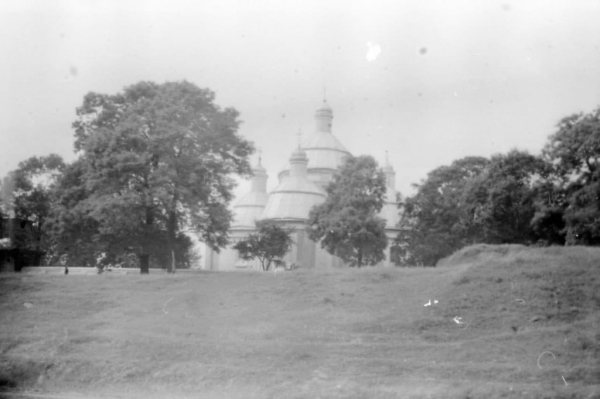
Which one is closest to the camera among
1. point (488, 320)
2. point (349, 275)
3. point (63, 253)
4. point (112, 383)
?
point (112, 383)

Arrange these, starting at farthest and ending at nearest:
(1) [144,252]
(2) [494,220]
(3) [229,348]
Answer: (2) [494,220] < (1) [144,252] < (3) [229,348]

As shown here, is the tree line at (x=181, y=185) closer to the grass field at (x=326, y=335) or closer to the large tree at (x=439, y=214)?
the large tree at (x=439, y=214)

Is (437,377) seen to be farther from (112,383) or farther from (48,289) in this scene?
(48,289)

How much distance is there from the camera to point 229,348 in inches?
602

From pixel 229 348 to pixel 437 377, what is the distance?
184 inches

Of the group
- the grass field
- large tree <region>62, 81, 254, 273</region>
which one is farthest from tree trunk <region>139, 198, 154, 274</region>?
the grass field

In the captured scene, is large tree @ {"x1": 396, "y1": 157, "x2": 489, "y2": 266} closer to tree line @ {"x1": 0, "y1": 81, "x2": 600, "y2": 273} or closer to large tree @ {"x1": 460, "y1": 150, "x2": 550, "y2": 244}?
tree line @ {"x1": 0, "y1": 81, "x2": 600, "y2": 273}

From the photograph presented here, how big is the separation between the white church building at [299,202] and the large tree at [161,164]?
11.8 m

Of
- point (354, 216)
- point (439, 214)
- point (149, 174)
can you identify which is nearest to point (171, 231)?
point (149, 174)

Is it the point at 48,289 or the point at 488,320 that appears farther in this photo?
the point at 48,289

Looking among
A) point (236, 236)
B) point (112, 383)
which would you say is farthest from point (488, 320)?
point (236, 236)

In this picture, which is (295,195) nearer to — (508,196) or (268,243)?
(268,243)

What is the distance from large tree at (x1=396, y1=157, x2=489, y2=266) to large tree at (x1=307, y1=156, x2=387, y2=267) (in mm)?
2460

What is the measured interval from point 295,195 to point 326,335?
31974 mm
